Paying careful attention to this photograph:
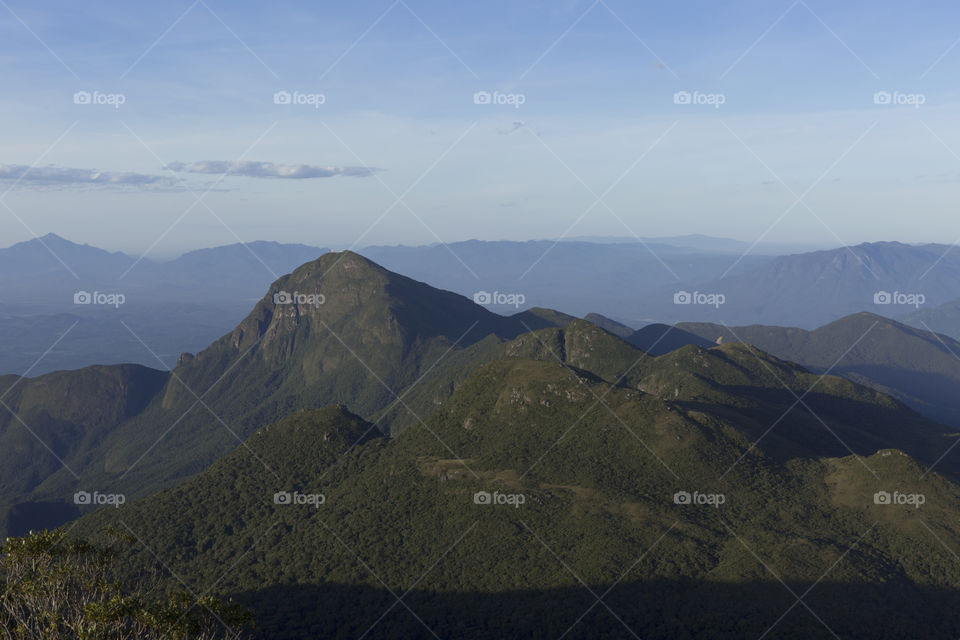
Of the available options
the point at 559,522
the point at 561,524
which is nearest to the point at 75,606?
the point at 561,524

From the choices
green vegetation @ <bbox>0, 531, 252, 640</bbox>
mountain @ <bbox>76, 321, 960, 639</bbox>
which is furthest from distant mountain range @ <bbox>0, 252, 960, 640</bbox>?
green vegetation @ <bbox>0, 531, 252, 640</bbox>

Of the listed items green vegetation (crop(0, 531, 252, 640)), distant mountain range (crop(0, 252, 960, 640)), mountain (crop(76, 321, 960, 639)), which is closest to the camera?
green vegetation (crop(0, 531, 252, 640))

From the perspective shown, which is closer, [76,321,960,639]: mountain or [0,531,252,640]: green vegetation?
[0,531,252,640]: green vegetation

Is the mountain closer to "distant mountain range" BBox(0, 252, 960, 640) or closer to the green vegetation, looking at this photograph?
"distant mountain range" BBox(0, 252, 960, 640)

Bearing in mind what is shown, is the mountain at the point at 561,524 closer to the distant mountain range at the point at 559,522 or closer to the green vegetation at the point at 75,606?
the distant mountain range at the point at 559,522

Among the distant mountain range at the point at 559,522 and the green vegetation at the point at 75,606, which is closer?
the green vegetation at the point at 75,606

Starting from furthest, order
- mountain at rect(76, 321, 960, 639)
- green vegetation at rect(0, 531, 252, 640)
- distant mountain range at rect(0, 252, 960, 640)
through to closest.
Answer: distant mountain range at rect(0, 252, 960, 640) → mountain at rect(76, 321, 960, 639) → green vegetation at rect(0, 531, 252, 640)

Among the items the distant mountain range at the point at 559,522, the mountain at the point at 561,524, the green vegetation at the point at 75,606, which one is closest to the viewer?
the green vegetation at the point at 75,606

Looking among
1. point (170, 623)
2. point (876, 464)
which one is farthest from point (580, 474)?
point (170, 623)

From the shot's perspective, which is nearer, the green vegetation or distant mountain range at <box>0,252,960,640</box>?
the green vegetation

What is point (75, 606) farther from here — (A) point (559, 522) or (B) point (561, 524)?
(A) point (559, 522)

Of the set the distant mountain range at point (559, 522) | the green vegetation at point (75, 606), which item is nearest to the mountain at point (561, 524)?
the distant mountain range at point (559, 522)
